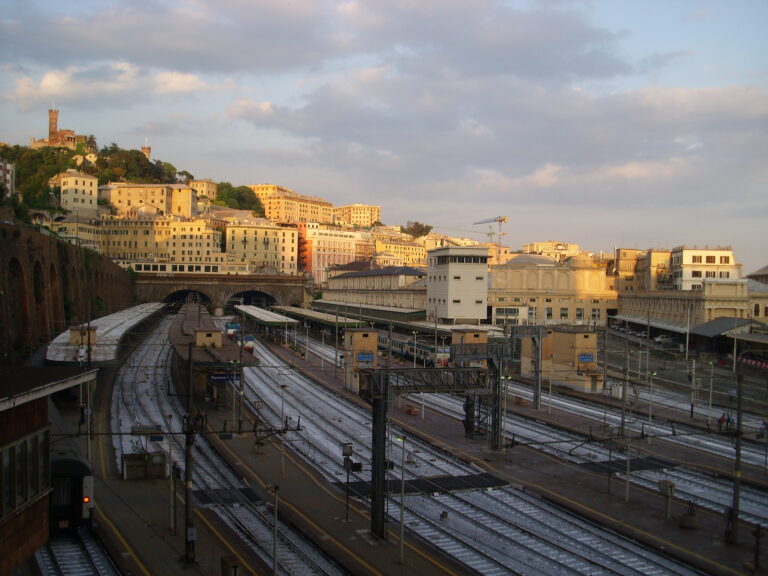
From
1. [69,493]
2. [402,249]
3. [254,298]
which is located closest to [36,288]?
[69,493]

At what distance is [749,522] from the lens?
1862cm

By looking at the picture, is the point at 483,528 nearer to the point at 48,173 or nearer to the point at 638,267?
the point at 638,267

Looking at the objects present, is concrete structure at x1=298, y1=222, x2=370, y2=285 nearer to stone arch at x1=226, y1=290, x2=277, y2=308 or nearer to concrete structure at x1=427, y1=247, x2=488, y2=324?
stone arch at x1=226, y1=290, x2=277, y2=308

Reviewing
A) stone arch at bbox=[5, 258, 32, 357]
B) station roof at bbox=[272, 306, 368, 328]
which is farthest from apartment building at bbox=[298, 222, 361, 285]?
stone arch at bbox=[5, 258, 32, 357]

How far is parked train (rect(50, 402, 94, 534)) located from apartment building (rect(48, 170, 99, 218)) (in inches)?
4393

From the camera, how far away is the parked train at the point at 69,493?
16.2 metres

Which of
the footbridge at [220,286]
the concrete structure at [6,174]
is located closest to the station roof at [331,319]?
the footbridge at [220,286]

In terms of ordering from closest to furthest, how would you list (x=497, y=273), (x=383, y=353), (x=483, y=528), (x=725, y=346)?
(x=483, y=528) < (x=725, y=346) < (x=383, y=353) < (x=497, y=273)

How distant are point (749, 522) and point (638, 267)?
272 ft

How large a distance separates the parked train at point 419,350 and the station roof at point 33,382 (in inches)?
990

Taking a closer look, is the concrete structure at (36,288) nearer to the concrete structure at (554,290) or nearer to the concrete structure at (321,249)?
the concrete structure at (554,290)

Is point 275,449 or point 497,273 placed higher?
point 497,273

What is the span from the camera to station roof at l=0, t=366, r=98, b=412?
10.2 m

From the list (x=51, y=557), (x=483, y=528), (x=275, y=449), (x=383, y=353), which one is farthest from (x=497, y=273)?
(x=51, y=557)
